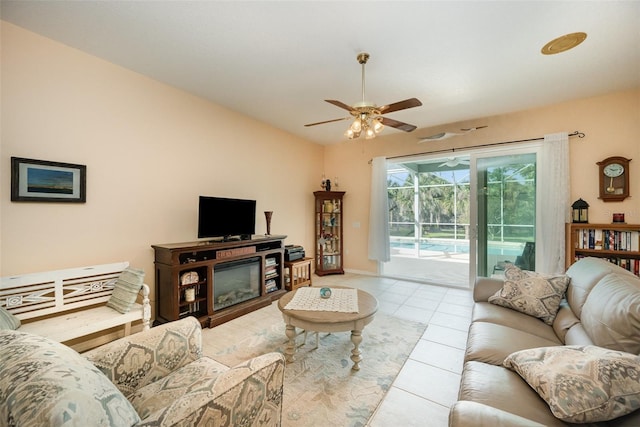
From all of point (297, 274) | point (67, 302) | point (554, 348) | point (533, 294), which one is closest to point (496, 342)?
point (554, 348)

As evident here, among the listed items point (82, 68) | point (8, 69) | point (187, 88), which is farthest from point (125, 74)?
point (8, 69)

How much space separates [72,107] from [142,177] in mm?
791

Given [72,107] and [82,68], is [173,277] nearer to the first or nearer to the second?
[72,107]

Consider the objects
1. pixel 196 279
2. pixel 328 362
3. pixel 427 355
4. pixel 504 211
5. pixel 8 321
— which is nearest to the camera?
pixel 8 321

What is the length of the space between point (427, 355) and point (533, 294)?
1000 millimetres

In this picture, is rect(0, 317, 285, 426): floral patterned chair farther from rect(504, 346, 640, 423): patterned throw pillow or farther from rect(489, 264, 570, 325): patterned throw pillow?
rect(489, 264, 570, 325): patterned throw pillow

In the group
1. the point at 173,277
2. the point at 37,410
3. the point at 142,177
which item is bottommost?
the point at 173,277

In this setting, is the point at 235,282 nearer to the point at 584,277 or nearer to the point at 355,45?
the point at 355,45

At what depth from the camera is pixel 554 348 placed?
122 centimetres

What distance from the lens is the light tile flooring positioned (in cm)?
161

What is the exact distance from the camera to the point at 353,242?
17.3 ft

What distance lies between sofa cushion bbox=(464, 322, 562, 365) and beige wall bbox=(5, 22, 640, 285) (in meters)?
2.71

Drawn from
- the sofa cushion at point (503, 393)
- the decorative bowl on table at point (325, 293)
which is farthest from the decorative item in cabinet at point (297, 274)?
the sofa cushion at point (503, 393)

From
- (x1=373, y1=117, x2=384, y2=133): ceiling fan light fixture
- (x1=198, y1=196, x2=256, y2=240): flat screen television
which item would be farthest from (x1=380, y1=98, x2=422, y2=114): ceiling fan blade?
(x1=198, y1=196, x2=256, y2=240): flat screen television
